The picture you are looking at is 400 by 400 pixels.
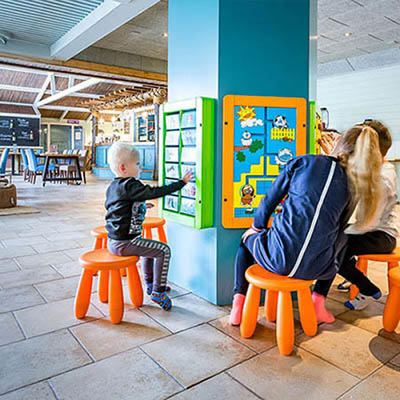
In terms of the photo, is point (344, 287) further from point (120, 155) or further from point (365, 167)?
point (120, 155)

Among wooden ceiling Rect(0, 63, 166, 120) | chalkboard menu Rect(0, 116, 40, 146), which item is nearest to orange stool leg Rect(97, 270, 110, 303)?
wooden ceiling Rect(0, 63, 166, 120)

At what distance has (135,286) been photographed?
248 cm

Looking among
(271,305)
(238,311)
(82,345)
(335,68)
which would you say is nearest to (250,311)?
(238,311)

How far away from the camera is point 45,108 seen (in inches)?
735

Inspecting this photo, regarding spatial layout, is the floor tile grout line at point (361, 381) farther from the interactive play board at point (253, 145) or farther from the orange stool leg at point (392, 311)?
the interactive play board at point (253, 145)

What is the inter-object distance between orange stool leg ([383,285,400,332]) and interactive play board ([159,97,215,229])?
1150 mm

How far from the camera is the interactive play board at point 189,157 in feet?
8.14

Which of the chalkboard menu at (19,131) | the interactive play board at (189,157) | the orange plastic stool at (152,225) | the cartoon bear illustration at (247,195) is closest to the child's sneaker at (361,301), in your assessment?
the cartoon bear illustration at (247,195)

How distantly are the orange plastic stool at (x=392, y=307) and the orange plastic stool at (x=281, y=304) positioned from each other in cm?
44

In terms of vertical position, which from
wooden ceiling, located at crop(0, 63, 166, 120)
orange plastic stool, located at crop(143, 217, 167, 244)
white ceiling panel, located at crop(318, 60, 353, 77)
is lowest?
orange plastic stool, located at crop(143, 217, 167, 244)

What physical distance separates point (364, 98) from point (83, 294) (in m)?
7.87

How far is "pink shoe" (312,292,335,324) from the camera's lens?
2.35 m

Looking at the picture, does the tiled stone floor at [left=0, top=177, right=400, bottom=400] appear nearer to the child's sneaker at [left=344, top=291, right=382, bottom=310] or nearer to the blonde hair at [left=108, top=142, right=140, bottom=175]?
the child's sneaker at [left=344, top=291, right=382, bottom=310]

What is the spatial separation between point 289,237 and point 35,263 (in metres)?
2.58
